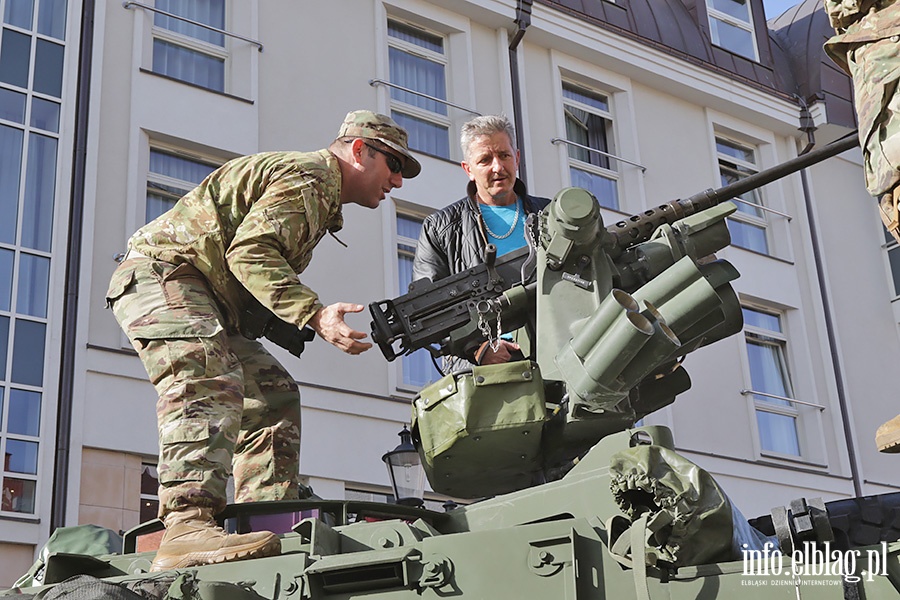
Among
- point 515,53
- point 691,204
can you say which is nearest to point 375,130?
point 691,204

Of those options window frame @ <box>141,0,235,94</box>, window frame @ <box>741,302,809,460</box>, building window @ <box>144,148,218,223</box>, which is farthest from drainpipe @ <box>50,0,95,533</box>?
window frame @ <box>741,302,809,460</box>

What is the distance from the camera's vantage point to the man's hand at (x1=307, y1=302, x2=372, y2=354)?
5.10 meters

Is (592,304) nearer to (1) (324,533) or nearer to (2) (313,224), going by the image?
(2) (313,224)

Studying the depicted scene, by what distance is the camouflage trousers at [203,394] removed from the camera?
504 centimetres

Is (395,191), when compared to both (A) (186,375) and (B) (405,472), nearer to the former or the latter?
(B) (405,472)

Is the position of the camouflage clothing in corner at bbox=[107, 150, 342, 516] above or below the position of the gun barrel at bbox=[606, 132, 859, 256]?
below

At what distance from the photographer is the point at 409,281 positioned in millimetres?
16234

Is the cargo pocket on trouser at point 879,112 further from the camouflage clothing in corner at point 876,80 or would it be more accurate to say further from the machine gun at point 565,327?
the machine gun at point 565,327

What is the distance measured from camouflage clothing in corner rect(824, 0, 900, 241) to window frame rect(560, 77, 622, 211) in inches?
558

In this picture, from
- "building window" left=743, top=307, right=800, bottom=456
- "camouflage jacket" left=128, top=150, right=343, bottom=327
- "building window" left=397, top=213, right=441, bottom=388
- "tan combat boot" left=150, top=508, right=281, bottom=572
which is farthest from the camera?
"building window" left=743, top=307, right=800, bottom=456

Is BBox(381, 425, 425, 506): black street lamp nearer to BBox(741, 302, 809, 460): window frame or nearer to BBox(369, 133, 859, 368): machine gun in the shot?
BBox(369, 133, 859, 368): machine gun

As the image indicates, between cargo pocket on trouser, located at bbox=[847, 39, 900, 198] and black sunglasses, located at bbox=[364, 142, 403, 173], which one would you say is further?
black sunglasses, located at bbox=[364, 142, 403, 173]

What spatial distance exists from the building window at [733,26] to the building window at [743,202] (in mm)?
1595

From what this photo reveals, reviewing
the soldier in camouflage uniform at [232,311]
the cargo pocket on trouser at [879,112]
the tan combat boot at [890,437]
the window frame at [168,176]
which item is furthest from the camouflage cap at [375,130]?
the window frame at [168,176]
